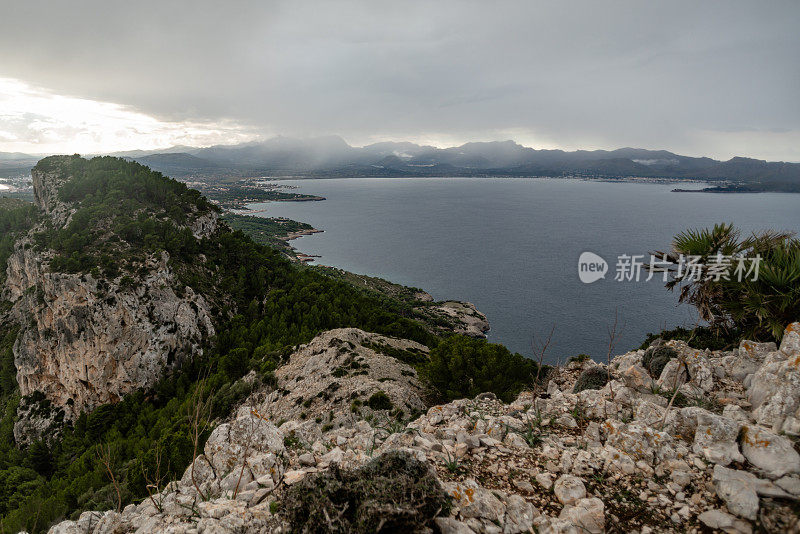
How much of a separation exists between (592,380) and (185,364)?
3249 cm

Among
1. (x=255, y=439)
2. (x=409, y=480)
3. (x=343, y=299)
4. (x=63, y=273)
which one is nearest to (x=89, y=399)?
(x=63, y=273)

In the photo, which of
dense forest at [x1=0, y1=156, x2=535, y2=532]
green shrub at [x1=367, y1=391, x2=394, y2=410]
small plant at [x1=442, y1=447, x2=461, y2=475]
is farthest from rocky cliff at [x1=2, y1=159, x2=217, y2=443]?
small plant at [x1=442, y1=447, x2=461, y2=475]

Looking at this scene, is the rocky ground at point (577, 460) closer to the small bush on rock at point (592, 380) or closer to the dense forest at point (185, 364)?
the small bush on rock at point (592, 380)

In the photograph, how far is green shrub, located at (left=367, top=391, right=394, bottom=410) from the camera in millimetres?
16641

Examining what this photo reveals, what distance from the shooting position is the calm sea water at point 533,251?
56809mm

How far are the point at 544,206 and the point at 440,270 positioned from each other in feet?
374

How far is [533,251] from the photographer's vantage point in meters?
96.7

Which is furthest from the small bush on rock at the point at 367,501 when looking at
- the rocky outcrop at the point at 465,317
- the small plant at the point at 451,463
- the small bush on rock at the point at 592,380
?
the rocky outcrop at the point at 465,317

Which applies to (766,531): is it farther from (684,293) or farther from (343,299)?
(343,299)

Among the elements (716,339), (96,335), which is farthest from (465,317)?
(716,339)

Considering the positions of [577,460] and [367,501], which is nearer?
[367,501]

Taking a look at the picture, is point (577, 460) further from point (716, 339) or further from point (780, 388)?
point (716, 339)

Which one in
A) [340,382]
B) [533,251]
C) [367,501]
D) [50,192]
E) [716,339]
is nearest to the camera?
[367,501]

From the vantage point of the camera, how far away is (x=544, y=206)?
180625 millimetres
